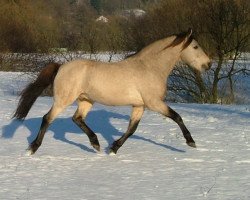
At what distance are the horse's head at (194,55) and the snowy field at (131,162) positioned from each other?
1.12m

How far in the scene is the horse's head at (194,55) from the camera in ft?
23.3

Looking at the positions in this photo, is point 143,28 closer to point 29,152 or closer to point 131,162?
point 29,152

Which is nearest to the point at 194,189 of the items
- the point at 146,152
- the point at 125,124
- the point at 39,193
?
the point at 39,193

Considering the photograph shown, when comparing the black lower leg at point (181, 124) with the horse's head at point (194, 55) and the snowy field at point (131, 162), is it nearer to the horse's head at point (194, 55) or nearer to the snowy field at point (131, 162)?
the snowy field at point (131, 162)

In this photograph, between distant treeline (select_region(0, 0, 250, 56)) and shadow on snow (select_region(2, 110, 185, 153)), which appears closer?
shadow on snow (select_region(2, 110, 185, 153))

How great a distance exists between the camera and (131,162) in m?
6.27

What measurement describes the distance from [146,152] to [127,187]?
181 cm

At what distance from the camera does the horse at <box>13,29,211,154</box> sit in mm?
6707

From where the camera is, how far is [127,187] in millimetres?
5055

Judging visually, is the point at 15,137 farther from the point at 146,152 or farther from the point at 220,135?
the point at 220,135

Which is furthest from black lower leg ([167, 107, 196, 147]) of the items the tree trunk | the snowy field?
the tree trunk

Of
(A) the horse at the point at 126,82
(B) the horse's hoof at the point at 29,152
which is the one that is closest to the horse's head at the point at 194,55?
(A) the horse at the point at 126,82

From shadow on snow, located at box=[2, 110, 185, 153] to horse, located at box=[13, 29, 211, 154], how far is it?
2.18 feet

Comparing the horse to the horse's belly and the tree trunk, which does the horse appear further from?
the tree trunk
